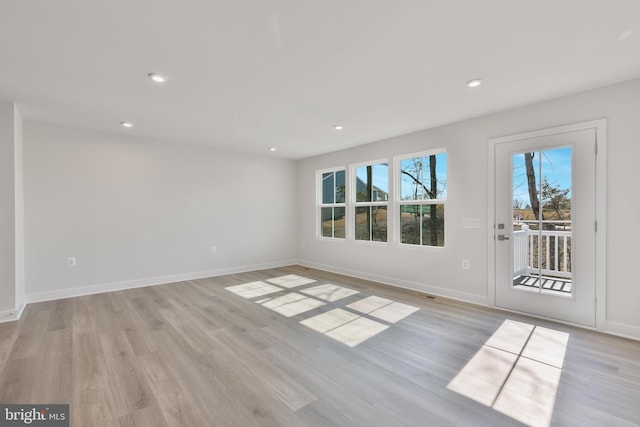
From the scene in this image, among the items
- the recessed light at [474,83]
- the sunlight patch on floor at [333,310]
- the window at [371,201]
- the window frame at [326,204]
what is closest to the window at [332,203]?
the window frame at [326,204]

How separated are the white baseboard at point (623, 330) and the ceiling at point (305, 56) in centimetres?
231

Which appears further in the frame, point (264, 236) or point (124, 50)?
point (264, 236)

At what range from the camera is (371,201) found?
17.2ft

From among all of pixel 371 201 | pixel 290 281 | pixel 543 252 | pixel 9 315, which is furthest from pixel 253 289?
pixel 543 252

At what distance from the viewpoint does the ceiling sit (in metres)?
1.75

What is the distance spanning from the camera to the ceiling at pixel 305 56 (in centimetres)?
175

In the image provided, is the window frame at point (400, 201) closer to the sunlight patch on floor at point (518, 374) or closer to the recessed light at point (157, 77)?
the sunlight patch on floor at point (518, 374)

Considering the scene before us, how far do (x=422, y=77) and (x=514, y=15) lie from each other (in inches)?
33.6

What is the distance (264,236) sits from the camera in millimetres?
6121

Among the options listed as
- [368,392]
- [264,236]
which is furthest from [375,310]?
[264,236]

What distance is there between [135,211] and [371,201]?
3.96 metres

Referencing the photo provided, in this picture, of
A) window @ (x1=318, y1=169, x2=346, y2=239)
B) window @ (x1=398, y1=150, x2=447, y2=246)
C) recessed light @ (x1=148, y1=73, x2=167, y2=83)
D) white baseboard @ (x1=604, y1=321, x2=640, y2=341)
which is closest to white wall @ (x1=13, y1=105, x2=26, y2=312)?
recessed light @ (x1=148, y1=73, x2=167, y2=83)

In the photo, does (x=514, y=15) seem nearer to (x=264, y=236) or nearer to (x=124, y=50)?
(x=124, y=50)

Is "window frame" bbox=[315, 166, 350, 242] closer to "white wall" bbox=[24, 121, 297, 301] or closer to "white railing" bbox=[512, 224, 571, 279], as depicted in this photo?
"white wall" bbox=[24, 121, 297, 301]
